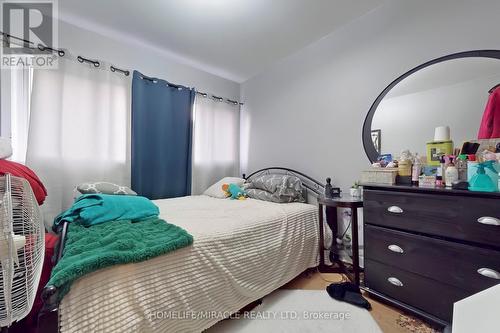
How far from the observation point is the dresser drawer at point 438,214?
3.74 ft

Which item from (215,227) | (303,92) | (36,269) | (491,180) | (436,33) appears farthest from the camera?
(303,92)

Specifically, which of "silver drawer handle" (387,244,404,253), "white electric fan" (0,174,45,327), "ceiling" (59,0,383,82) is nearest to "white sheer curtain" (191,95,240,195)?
"ceiling" (59,0,383,82)

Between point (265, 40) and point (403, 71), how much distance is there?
4.81 ft

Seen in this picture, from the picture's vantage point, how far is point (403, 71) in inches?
74.5

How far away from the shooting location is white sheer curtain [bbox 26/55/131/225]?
1962 mm

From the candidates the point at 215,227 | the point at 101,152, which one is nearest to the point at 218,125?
the point at 101,152

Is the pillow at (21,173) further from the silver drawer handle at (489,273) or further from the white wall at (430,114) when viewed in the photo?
the white wall at (430,114)

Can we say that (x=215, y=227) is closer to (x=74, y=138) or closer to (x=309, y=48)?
(x=74, y=138)

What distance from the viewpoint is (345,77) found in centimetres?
229

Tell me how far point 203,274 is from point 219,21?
229 cm

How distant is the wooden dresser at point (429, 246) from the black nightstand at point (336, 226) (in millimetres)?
161

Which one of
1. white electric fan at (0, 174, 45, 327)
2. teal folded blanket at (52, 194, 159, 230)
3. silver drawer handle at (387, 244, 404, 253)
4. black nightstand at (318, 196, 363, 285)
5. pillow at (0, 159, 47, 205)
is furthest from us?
black nightstand at (318, 196, 363, 285)

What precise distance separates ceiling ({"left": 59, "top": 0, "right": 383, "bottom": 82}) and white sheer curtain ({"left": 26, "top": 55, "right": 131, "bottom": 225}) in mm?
480

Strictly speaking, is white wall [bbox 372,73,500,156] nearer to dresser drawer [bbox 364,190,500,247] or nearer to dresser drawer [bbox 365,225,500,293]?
dresser drawer [bbox 364,190,500,247]
